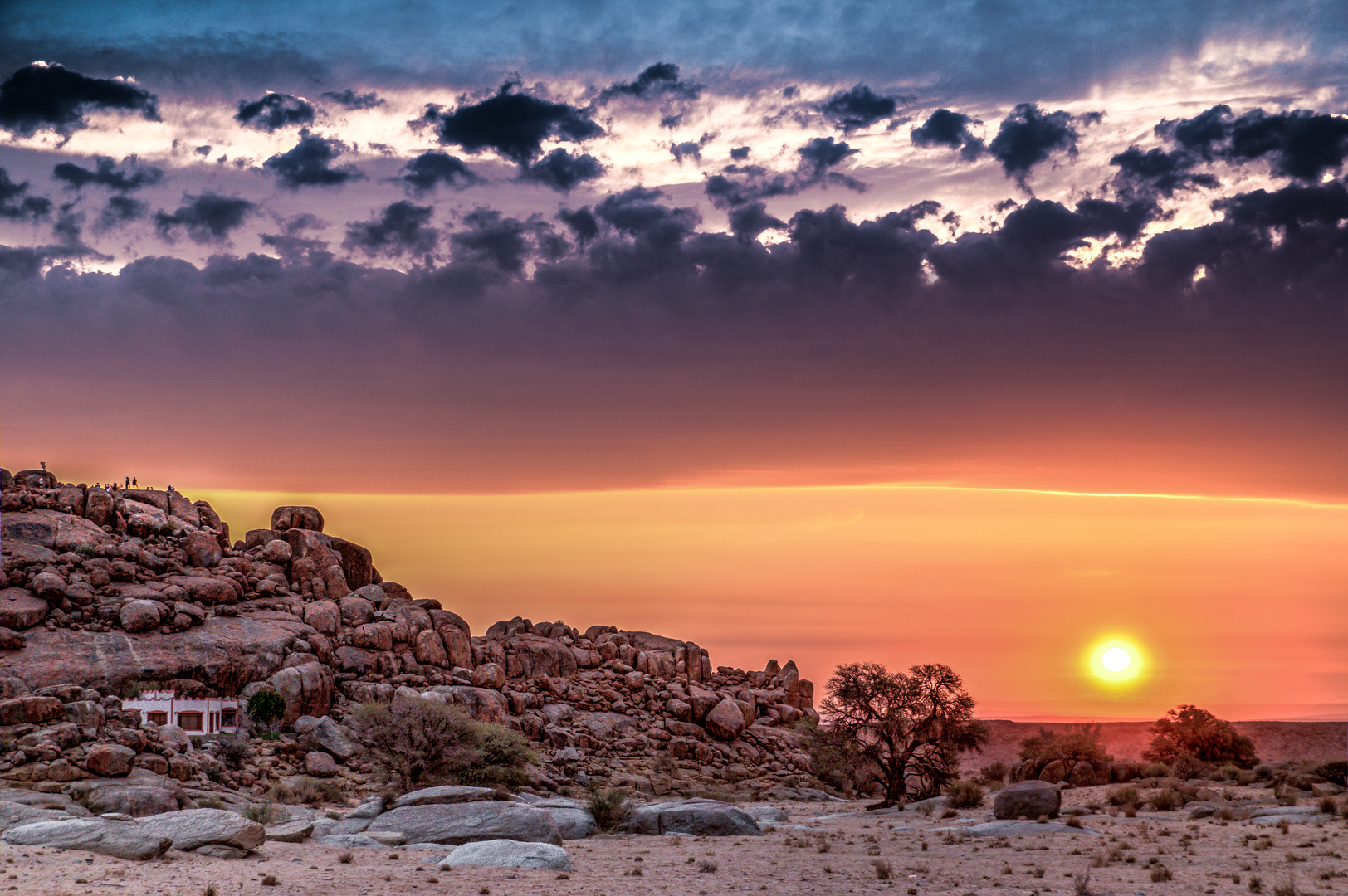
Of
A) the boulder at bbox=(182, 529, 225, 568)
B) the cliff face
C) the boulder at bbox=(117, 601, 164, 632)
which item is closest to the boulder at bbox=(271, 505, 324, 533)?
the cliff face

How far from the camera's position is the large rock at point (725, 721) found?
291 ft

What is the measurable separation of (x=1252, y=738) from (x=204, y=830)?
378 feet

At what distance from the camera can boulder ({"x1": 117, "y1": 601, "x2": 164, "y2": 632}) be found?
7206 centimetres

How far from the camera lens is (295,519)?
95.2 m

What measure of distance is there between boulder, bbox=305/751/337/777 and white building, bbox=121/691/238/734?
20.9ft

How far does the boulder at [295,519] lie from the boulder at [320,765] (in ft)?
108

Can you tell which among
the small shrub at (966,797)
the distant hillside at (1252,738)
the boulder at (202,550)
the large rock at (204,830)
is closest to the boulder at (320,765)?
the boulder at (202,550)

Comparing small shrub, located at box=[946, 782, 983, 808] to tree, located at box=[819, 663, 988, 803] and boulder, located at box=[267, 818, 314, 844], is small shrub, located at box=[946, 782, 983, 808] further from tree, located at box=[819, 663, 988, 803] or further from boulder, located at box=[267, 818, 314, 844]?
boulder, located at box=[267, 818, 314, 844]

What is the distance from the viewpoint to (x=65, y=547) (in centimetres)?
7975

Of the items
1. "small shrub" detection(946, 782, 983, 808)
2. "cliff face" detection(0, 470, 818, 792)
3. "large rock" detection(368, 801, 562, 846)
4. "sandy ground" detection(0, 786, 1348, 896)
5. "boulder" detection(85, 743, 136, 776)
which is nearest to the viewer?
"sandy ground" detection(0, 786, 1348, 896)

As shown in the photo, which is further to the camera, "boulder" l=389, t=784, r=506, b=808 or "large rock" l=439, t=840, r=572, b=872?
"boulder" l=389, t=784, r=506, b=808

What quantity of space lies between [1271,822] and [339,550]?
241ft

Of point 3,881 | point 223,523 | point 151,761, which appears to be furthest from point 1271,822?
point 223,523

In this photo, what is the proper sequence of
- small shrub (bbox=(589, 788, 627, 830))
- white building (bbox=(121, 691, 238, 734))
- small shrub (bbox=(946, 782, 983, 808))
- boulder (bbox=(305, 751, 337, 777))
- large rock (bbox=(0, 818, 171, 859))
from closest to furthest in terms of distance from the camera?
1. large rock (bbox=(0, 818, 171, 859))
2. small shrub (bbox=(589, 788, 627, 830))
3. small shrub (bbox=(946, 782, 983, 808))
4. boulder (bbox=(305, 751, 337, 777))
5. white building (bbox=(121, 691, 238, 734))
